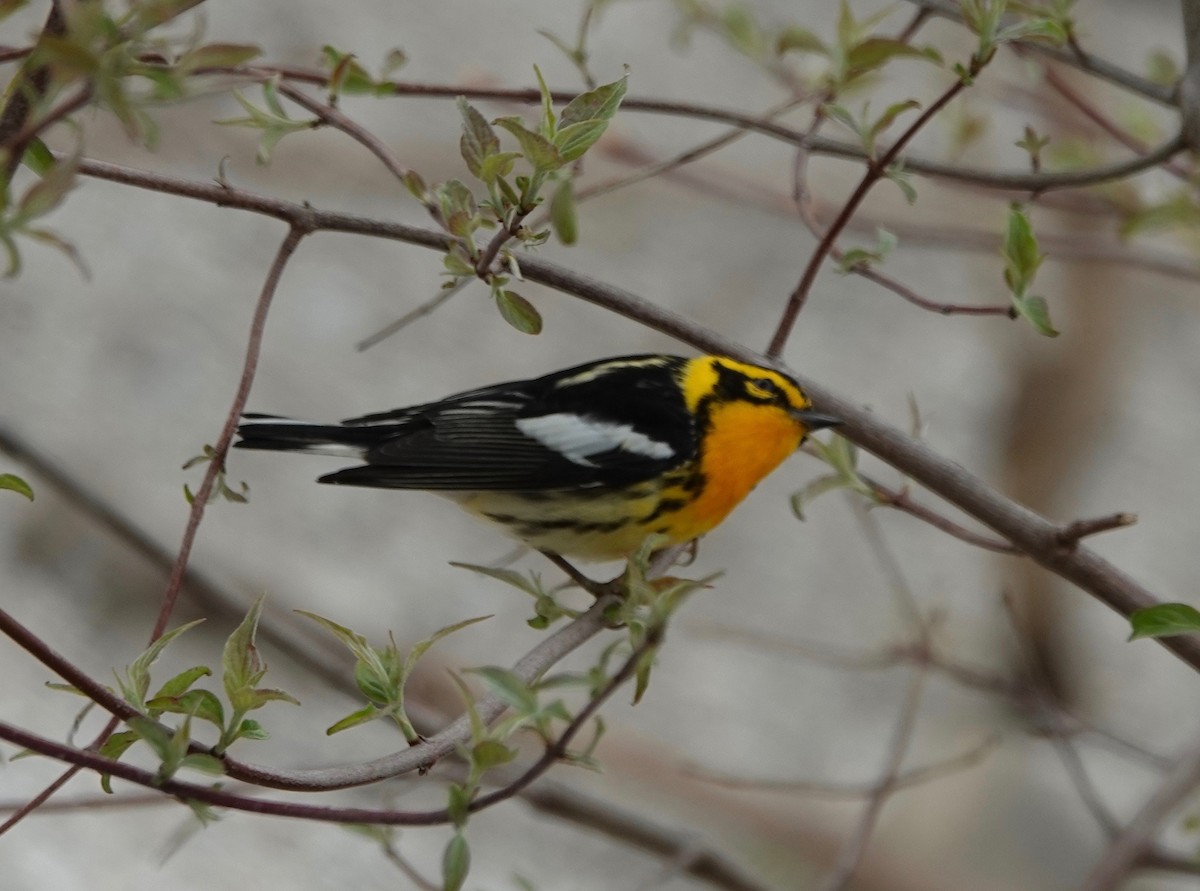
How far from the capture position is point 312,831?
2113mm

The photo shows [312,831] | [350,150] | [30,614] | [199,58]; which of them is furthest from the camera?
[350,150]

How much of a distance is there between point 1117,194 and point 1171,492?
139 cm

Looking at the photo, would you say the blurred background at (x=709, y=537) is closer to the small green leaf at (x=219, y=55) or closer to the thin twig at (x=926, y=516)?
the thin twig at (x=926, y=516)

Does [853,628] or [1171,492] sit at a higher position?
[1171,492]

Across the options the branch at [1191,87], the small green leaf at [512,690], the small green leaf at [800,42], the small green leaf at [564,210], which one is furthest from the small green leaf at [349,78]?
the branch at [1191,87]

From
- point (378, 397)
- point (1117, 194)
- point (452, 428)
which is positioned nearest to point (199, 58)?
point (452, 428)

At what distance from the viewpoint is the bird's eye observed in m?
1.56

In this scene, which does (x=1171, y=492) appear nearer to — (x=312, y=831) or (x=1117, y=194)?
(x=1117, y=194)

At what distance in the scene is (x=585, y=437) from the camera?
5.32 ft

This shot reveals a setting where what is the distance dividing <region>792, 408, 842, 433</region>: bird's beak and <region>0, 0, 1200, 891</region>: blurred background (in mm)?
647

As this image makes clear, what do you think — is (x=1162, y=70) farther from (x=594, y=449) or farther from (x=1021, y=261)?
(x=594, y=449)

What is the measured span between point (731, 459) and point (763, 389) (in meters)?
0.09

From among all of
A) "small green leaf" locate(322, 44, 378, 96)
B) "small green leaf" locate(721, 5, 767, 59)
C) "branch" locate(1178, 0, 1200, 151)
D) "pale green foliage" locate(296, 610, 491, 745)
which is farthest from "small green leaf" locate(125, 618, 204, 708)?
"small green leaf" locate(721, 5, 767, 59)

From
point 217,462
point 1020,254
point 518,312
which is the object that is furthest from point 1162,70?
point 217,462
